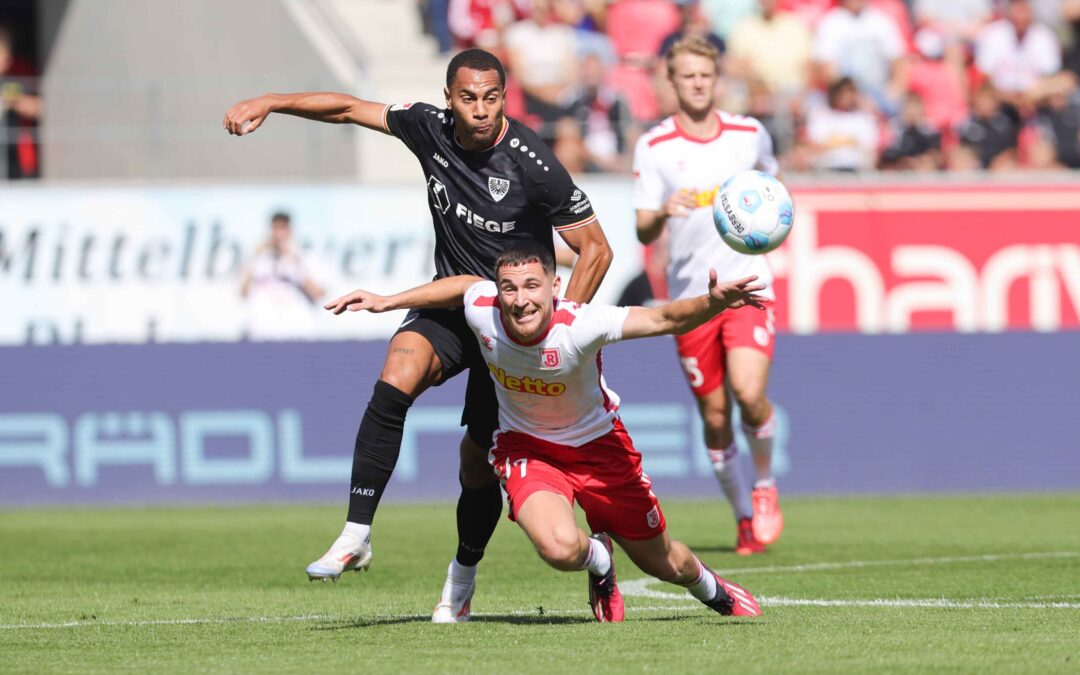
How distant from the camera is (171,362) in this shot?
1516 cm

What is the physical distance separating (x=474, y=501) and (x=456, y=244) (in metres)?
1.08

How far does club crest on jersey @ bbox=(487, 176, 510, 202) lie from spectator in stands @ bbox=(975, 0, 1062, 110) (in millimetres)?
12476

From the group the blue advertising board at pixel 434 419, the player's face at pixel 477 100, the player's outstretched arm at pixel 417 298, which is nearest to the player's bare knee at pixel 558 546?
the player's outstretched arm at pixel 417 298

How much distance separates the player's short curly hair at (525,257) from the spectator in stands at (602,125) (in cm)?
1040

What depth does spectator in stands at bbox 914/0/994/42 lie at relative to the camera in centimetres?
1938

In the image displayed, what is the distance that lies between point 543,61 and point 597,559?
1169 cm

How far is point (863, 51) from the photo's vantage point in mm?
18828

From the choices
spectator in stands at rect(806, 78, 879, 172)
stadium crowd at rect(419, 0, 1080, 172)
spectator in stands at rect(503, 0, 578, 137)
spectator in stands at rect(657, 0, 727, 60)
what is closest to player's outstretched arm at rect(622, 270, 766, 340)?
stadium crowd at rect(419, 0, 1080, 172)

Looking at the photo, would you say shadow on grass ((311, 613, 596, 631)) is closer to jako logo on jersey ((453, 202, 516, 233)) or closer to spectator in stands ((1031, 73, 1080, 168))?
jako logo on jersey ((453, 202, 516, 233))

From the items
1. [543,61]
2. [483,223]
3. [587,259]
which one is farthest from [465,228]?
[543,61]

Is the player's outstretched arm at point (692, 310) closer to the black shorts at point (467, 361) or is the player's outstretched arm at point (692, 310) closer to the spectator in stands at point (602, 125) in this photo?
the black shorts at point (467, 361)

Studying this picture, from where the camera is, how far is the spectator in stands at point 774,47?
18.5 metres

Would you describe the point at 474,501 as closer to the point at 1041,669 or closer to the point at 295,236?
the point at 1041,669

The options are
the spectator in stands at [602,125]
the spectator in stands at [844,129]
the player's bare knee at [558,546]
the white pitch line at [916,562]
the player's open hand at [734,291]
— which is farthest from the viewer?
the spectator in stands at [844,129]
